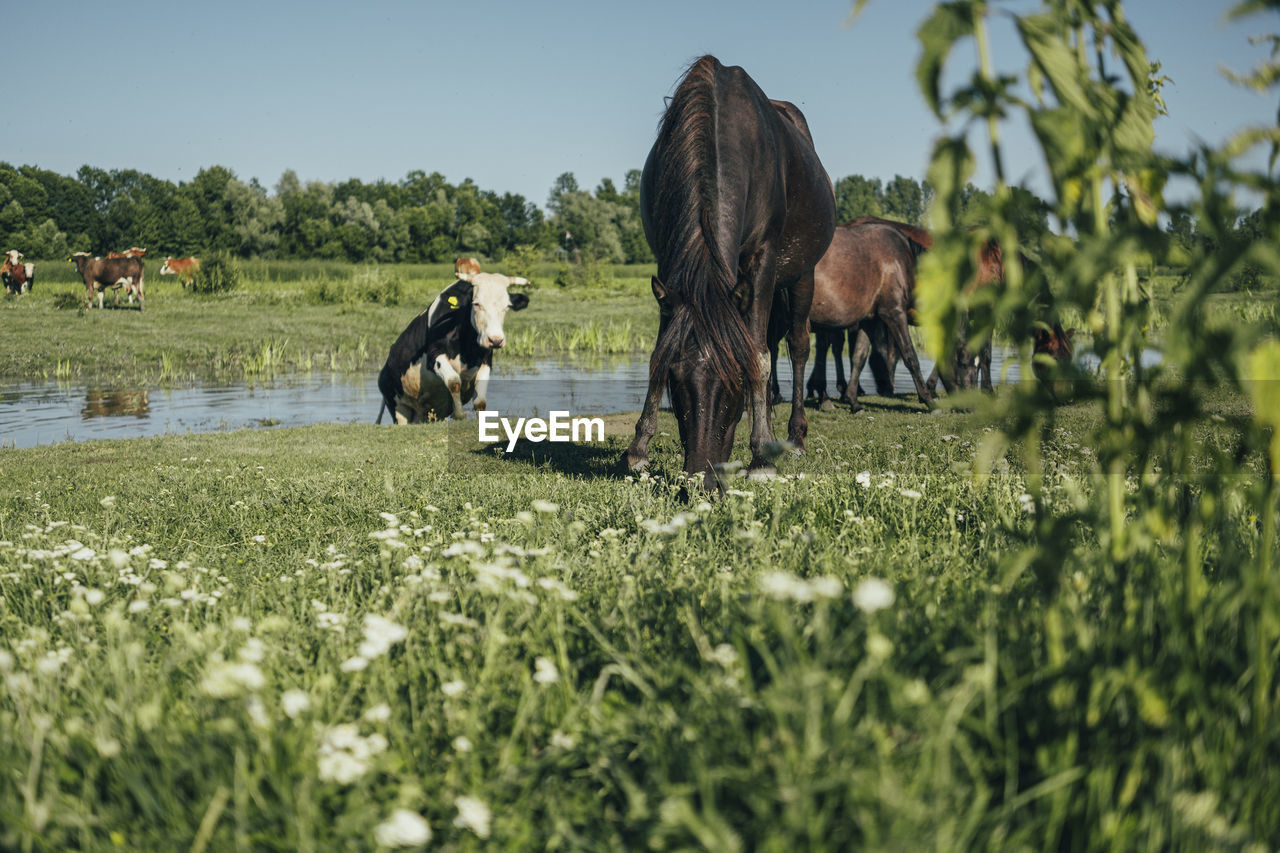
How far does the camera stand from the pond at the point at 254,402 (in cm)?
1280

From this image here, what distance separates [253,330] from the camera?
82.1ft

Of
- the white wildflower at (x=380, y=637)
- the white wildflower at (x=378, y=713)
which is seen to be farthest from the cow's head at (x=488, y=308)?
the white wildflower at (x=378, y=713)

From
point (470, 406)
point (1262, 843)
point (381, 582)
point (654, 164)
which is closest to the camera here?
point (1262, 843)

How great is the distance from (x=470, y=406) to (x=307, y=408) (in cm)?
292

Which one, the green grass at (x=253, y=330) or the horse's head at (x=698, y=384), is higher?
the green grass at (x=253, y=330)

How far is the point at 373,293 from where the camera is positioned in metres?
34.9

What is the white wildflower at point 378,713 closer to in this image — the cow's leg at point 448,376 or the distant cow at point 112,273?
the cow's leg at point 448,376

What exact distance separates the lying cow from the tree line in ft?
215

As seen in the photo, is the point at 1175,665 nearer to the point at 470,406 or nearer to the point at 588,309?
the point at 470,406

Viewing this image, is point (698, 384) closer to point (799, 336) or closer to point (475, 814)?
point (475, 814)

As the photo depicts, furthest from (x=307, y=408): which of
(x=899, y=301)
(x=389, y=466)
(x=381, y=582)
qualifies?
(x=381, y=582)

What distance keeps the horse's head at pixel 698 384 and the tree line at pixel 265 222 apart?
74.5m

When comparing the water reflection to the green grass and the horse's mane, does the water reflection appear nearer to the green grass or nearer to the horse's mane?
the green grass

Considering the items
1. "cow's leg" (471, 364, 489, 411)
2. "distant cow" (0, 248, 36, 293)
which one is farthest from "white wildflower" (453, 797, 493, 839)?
"distant cow" (0, 248, 36, 293)
